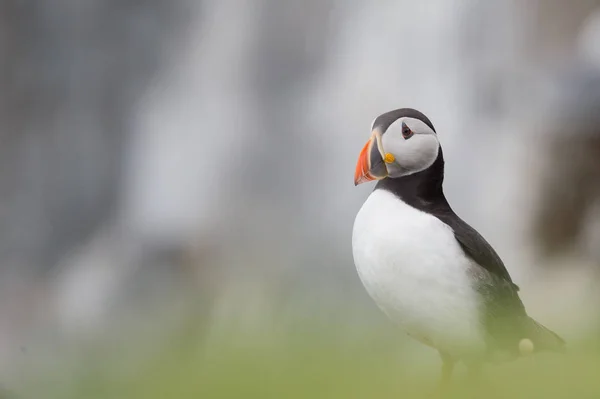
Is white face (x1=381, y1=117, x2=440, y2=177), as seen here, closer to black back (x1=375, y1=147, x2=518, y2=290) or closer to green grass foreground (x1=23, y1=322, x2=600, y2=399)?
black back (x1=375, y1=147, x2=518, y2=290)

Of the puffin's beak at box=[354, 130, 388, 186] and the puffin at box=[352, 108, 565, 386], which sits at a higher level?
the puffin's beak at box=[354, 130, 388, 186]

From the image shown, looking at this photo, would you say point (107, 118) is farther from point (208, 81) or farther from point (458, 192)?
point (458, 192)

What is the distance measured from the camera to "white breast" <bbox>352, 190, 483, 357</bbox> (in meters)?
1.20

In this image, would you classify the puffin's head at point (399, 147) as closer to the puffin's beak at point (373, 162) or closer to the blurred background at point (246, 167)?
the puffin's beak at point (373, 162)

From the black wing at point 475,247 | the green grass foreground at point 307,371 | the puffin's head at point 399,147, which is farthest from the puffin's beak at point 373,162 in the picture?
the green grass foreground at point 307,371

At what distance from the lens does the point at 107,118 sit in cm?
203

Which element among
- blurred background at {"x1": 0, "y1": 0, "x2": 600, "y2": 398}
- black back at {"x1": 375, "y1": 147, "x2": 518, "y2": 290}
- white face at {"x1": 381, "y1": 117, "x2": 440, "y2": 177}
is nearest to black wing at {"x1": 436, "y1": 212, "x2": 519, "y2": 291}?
black back at {"x1": 375, "y1": 147, "x2": 518, "y2": 290}

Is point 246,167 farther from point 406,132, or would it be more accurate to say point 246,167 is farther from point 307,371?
point 307,371

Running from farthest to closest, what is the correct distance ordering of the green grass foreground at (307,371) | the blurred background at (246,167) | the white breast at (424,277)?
1. the blurred background at (246,167)
2. the white breast at (424,277)
3. the green grass foreground at (307,371)

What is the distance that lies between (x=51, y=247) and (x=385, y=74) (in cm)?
107

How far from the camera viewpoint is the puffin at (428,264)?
3.93 feet

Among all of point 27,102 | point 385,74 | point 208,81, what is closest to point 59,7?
point 27,102

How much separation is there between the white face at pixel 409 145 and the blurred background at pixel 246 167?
1.56ft

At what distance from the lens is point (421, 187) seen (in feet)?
4.23
